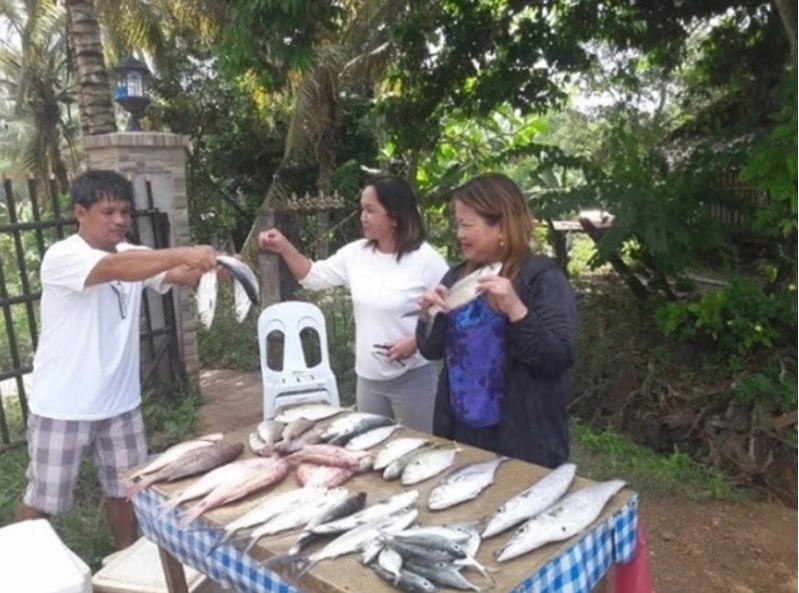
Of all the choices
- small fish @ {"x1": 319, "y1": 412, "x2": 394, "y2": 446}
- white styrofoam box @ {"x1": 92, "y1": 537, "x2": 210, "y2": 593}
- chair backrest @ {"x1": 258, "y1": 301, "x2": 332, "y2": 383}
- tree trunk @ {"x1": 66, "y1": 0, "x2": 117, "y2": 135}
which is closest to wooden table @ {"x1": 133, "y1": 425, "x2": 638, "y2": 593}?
white styrofoam box @ {"x1": 92, "y1": 537, "x2": 210, "y2": 593}

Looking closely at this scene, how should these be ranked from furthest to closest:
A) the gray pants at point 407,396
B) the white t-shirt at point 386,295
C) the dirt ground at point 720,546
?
the dirt ground at point 720,546
the gray pants at point 407,396
the white t-shirt at point 386,295

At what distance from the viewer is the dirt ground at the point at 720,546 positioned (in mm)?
3689

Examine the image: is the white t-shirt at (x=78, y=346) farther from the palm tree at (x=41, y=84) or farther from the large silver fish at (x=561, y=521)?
the palm tree at (x=41, y=84)

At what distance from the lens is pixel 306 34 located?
15.6 ft

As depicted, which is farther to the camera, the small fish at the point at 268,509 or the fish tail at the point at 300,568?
the small fish at the point at 268,509

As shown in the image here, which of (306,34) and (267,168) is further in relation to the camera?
(267,168)

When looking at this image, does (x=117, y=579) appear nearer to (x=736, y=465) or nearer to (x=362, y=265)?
(x=362, y=265)

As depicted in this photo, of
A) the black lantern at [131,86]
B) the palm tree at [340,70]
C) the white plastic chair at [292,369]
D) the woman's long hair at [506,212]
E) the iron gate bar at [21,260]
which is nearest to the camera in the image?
the woman's long hair at [506,212]

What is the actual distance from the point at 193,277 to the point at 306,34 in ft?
8.15

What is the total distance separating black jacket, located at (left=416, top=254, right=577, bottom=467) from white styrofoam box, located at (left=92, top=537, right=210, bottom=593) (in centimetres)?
125

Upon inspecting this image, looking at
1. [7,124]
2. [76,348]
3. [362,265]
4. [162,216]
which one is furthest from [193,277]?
[7,124]

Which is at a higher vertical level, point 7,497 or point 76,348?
point 76,348

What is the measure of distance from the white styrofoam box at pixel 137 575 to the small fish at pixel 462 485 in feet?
3.49

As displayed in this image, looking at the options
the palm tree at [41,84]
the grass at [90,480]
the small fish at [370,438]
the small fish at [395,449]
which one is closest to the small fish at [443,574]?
the small fish at [395,449]
